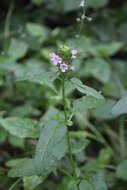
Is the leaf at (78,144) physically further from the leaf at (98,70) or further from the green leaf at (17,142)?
the leaf at (98,70)

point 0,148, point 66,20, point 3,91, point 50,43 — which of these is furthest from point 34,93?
point 66,20

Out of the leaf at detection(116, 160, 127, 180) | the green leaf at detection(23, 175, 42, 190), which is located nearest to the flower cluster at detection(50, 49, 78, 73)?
the green leaf at detection(23, 175, 42, 190)

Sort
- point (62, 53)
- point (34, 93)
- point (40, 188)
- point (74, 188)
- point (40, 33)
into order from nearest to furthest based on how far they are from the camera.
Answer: point (62, 53) < point (74, 188) < point (40, 188) < point (34, 93) < point (40, 33)

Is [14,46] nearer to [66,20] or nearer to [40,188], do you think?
[66,20]

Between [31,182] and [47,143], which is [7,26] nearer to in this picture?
[31,182]

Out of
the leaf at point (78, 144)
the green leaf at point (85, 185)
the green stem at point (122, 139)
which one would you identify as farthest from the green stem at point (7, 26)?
the green leaf at point (85, 185)

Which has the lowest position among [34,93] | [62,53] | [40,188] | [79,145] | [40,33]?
[40,188]

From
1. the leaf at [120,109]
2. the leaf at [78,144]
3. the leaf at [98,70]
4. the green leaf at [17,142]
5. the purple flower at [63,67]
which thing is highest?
the purple flower at [63,67]
